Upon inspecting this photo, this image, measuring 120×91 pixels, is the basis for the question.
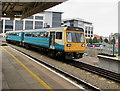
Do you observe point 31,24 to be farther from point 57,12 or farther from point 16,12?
point 16,12

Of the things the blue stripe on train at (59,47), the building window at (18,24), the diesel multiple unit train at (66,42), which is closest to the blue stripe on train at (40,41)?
the diesel multiple unit train at (66,42)

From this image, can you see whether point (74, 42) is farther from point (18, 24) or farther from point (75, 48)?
point (18, 24)

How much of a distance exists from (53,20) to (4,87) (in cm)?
10467

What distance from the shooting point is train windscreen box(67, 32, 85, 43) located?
13.9 meters

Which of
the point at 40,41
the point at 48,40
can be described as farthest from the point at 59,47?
the point at 40,41

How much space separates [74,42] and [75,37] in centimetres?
46

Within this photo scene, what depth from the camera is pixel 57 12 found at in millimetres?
110062

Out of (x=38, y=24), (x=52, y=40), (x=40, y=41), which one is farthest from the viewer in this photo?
(x=38, y=24)

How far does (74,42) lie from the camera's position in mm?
14062

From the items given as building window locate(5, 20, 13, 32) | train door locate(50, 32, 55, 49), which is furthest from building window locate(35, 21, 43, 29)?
train door locate(50, 32, 55, 49)

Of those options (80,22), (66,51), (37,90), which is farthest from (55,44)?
(80,22)

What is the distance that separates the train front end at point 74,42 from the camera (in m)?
13.7

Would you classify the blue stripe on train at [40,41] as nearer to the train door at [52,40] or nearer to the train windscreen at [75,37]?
the train door at [52,40]

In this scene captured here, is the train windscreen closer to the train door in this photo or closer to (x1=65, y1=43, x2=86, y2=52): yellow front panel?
(x1=65, y1=43, x2=86, y2=52): yellow front panel
